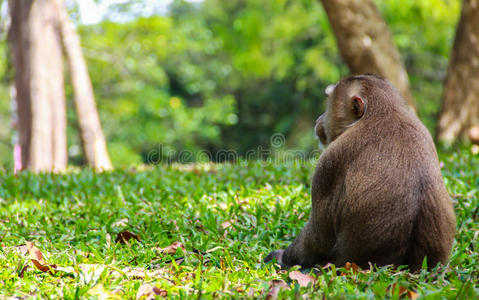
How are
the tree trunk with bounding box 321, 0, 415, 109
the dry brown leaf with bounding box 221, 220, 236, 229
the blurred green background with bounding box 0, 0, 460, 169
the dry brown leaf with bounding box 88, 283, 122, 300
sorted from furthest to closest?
the blurred green background with bounding box 0, 0, 460, 169, the tree trunk with bounding box 321, 0, 415, 109, the dry brown leaf with bounding box 221, 220, 236, 229, the dry brown leaf with bounding box 88, 283, 122, 300

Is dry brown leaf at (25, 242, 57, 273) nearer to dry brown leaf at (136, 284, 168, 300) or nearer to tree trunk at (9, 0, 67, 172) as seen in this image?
dry brown leaf at (136, 284, 168, 300)

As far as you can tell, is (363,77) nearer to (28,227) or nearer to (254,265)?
(254,265)

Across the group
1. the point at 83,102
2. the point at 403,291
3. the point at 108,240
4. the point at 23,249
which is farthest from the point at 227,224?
the point at 83,102

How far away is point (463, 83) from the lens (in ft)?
26.7

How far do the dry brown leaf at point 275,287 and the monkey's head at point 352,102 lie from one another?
1091 mm

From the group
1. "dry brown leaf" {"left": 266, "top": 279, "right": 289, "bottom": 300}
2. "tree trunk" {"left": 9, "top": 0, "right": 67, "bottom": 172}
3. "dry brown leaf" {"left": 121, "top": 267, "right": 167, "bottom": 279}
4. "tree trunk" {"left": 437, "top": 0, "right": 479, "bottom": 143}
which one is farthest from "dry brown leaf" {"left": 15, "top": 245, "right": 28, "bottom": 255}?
"tree trunk" {"left": 437, "top": 0, "right": 479, "bottom": 143}

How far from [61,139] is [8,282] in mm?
7435

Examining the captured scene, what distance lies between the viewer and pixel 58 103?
9.65 m

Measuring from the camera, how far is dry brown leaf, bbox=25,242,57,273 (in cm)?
289

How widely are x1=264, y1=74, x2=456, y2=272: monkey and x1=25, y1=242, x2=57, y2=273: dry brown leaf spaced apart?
1.50 m

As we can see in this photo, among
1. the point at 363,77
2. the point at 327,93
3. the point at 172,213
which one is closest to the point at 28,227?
the point at 172,213

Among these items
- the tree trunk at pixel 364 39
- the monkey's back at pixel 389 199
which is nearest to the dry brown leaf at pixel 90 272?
the monkey's back at pixel 389 199

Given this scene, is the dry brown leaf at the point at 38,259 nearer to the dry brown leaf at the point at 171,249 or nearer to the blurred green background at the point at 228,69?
the dry brown leaf at the point at 171,249

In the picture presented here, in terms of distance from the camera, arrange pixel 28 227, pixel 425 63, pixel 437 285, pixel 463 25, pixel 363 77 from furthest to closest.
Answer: pixel 425 63, pixel 463 25, pixel 28 227, pixel 363 77, pixel 437 285
